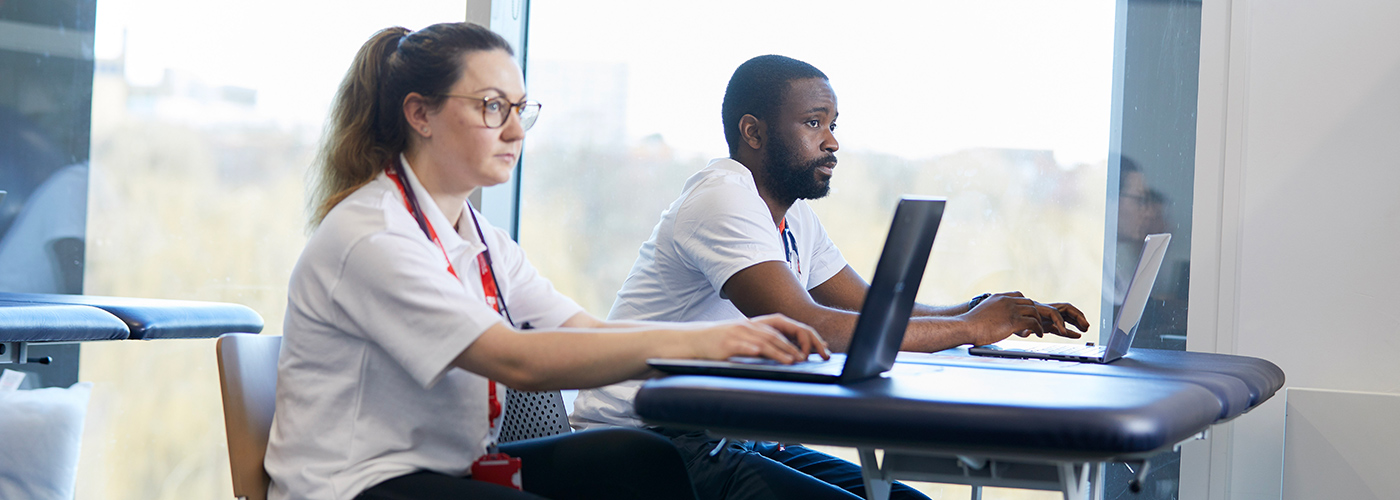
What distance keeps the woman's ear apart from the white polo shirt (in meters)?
0.11

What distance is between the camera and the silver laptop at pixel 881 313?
1.00 m

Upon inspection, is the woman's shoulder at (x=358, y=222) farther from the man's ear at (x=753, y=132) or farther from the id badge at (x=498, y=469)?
the man's ear at (x=753, y=132)

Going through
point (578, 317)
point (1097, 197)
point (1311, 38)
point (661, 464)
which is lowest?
point (661, 464)

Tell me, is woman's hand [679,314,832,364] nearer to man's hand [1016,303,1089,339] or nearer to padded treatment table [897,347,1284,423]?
padded treatment table [897,347,1284,423]

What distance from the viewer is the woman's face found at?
140cm

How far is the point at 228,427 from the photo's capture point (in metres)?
1.26

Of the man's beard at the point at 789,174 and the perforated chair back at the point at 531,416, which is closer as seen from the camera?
the perforated chair back at the point at 531,416

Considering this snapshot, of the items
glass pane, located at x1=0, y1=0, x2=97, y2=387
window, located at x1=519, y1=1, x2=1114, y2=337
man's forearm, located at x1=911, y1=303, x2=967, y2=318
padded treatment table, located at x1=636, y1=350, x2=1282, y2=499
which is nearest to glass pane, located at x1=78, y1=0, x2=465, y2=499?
glass pane, located at x1=0, y1=0, x2=97, y2=387

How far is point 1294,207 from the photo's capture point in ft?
8.18

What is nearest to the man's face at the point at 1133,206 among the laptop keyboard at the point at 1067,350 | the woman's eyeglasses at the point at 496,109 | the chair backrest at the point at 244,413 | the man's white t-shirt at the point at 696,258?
the laptop keyboard at the point at 1067,350

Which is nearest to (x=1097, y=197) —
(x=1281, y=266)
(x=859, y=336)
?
(x=1281, y=266)

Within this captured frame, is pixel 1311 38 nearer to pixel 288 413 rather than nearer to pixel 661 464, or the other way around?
pixel 661 464

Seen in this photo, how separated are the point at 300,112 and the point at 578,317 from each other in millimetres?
2125

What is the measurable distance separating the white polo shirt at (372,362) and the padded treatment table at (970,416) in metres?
0.34
